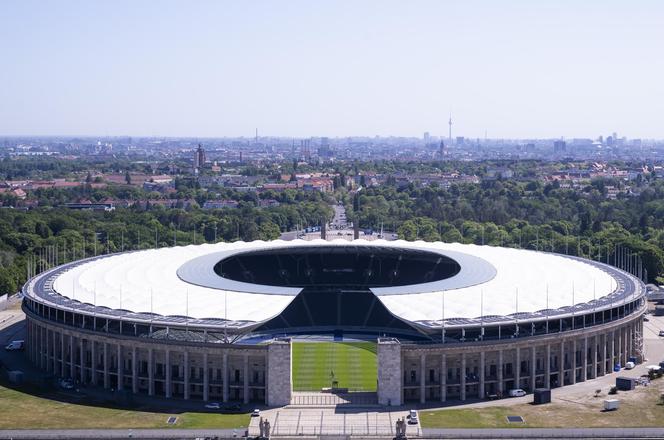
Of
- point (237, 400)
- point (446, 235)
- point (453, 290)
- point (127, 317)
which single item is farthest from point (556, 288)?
point (446, 235)

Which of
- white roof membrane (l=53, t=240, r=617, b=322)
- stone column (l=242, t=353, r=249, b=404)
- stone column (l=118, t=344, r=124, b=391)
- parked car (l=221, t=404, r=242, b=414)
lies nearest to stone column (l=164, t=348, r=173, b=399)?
stone column (l=118, t=344, r=124, b=391)

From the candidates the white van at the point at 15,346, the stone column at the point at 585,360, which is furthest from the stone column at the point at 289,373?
the white van at the point at 15,346

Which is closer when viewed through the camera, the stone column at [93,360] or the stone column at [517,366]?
the stone column at [517,366]

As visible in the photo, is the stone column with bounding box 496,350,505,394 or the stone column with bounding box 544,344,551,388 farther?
the stone column with bounding box 544,344,551,388

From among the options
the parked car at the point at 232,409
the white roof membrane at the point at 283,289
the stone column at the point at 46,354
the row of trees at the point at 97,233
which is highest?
the white roof membrane at the point at 283,289

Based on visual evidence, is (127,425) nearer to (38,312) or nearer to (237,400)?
(237,400)

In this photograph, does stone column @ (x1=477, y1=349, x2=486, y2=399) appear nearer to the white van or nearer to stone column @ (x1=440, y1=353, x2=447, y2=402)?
stone column @ (x1=440, y1=353, x2=447, y2=402)

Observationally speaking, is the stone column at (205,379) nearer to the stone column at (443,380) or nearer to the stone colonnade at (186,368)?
the stone colonnade at (186,368)
